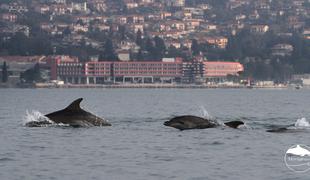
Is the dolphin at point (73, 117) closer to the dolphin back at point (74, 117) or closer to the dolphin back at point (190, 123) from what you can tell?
the dolphin back at point (74, 117)

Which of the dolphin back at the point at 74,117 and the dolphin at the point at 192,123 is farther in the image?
the dolphin at the point at 192,123

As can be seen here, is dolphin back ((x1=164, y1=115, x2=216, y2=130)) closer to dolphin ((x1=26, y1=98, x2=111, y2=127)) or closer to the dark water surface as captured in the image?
the dark water surface

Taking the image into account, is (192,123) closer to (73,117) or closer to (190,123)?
(190,123)

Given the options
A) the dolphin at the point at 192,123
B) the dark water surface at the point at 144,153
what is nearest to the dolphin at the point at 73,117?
the dark water surface at the point at 144,153

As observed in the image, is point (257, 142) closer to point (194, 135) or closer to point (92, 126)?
point (194, 135)

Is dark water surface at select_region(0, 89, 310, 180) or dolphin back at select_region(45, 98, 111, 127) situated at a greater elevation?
dolphin back at select_region(45, 98, 111, 127)

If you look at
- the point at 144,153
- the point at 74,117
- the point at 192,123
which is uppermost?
the point at 74,117

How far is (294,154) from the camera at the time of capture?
113 feet

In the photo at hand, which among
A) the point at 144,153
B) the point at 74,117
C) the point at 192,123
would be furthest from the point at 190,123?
the point at 144,153

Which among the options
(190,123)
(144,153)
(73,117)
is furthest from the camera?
(190,123)

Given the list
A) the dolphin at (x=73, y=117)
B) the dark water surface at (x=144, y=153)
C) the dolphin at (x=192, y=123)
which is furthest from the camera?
the dolphin at (x=192, y=123)

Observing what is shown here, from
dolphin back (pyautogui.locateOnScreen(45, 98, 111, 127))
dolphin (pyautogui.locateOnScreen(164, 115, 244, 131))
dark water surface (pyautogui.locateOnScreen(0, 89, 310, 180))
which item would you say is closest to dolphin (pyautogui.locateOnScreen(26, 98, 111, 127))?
dolphin back (pyautogui.locateOnScreen(45, 98, 111, 127))

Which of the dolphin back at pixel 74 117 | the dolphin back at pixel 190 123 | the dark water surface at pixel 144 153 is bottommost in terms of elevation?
the dark water surface at pixel 144 153

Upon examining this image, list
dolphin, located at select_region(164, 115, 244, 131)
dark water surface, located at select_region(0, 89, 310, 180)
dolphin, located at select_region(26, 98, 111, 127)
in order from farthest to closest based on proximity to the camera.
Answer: dolphin, located at select_region(164, 115, 244, 131) → dolphin, located at select_region(26, 98, 111, 127) → dark water surface, located at select_region(0, 89, 310, 180)
